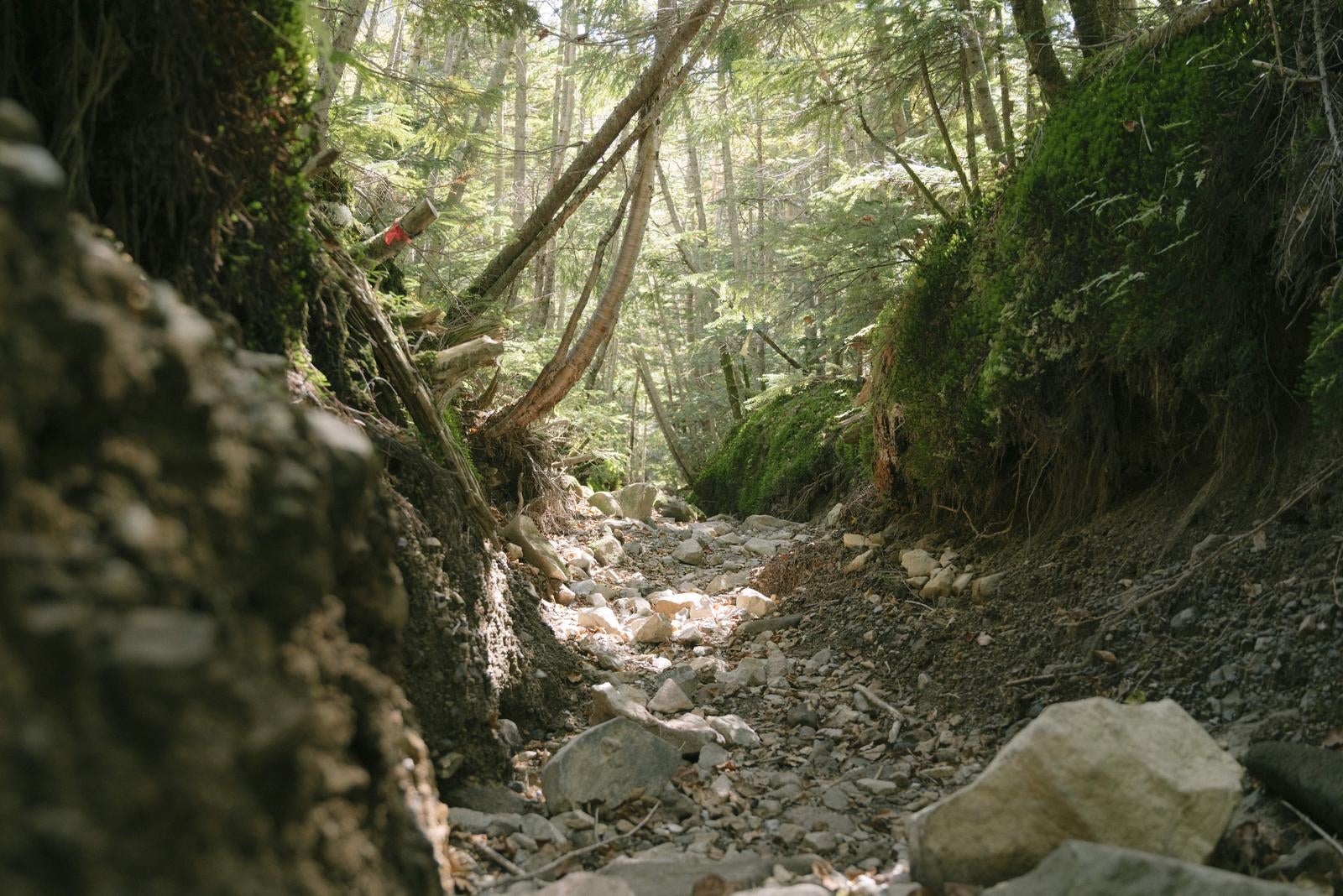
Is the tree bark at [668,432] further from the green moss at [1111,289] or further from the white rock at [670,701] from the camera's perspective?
the white rock at [670,701]

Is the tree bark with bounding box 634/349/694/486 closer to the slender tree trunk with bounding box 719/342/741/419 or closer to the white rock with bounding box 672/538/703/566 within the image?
the slender tree trunk with bounding box 719/342/741/419

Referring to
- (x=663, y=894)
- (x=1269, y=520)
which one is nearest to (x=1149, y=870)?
(x=663, y=894)

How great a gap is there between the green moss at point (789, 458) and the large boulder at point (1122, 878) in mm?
5582

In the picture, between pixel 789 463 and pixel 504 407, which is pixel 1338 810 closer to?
pixel 504 407

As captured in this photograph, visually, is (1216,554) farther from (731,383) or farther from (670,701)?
(731,383)

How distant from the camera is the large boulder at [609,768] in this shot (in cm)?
310

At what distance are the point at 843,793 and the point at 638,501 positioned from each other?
7.72 m

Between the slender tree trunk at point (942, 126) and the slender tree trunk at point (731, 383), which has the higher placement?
the slender tree trunk at point (942, 126)

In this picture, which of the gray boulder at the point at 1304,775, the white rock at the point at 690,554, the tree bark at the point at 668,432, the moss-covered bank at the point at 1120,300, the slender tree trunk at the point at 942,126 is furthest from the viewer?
the tree bark at the point at 668,432

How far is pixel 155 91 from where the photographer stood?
2158 mm

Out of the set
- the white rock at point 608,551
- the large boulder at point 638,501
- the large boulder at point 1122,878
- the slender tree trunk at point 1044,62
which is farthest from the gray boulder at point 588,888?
the large boulder at point 638,501

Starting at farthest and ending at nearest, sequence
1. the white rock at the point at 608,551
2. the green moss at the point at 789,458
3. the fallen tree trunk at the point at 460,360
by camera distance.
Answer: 1. the green moss at the point at 789,458
2. the white rock at the point at 608,551
3. the fallen tree trunk at the point at 460,360

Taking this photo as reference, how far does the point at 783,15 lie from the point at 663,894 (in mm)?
7886

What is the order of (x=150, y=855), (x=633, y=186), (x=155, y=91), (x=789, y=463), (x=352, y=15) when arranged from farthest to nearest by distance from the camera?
(x=789, y=463), (x=633, y=186), (x=352, y=15), (x=155, y=91), (x=150, y=855)
